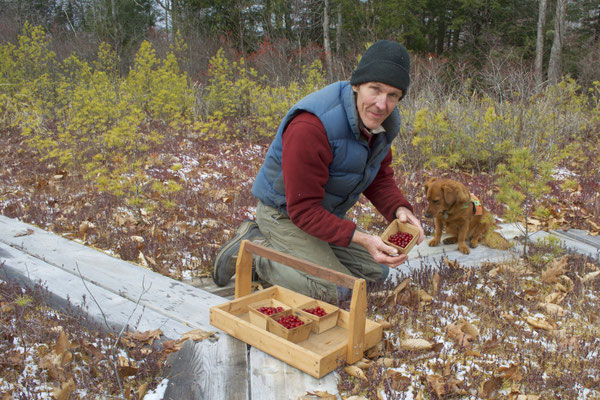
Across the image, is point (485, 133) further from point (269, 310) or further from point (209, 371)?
point (209, 371)

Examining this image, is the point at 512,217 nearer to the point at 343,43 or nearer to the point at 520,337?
the point at 520,337

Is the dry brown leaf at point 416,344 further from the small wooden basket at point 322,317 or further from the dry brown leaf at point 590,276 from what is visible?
the dry brown leaf at point 590,276

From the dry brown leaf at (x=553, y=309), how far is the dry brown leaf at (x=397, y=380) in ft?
4.85

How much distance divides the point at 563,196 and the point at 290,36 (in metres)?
20.8

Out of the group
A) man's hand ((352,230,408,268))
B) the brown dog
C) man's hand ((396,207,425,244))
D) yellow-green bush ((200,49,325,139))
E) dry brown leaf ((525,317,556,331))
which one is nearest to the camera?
man's hand ((352,230,408,268))

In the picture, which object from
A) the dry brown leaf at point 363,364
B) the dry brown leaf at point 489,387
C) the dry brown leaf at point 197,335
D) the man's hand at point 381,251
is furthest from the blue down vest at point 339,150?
the dry brown leaf at point 489,387

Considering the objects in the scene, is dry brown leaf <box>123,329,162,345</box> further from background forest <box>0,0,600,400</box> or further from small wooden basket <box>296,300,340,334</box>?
small wooden basket <box>296,300,340,334</box>

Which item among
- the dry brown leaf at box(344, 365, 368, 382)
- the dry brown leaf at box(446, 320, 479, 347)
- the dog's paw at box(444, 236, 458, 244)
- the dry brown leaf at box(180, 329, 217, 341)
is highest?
the dry brown leaf at box(180, 329, 217, 341)

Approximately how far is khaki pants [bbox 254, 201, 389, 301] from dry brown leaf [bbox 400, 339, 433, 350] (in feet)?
2.48

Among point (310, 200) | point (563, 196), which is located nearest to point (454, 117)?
point (563, 196)

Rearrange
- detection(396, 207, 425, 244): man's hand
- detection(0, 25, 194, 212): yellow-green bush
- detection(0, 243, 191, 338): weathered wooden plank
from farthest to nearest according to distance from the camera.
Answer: detection(0, 25, 194, 212): yellow-green bush
detection(396, 207, 425, 244): man's hand
detection(0, 243, 191, 338): weathered wooden plank

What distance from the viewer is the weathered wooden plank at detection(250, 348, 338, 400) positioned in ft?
7.78

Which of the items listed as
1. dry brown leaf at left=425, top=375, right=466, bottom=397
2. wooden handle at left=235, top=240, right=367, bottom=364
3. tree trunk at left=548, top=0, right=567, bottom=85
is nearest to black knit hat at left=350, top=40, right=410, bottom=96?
wooden handle at left=235, top=240, right=367, bottom=364

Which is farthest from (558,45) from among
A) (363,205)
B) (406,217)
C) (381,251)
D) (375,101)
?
(381,251)
